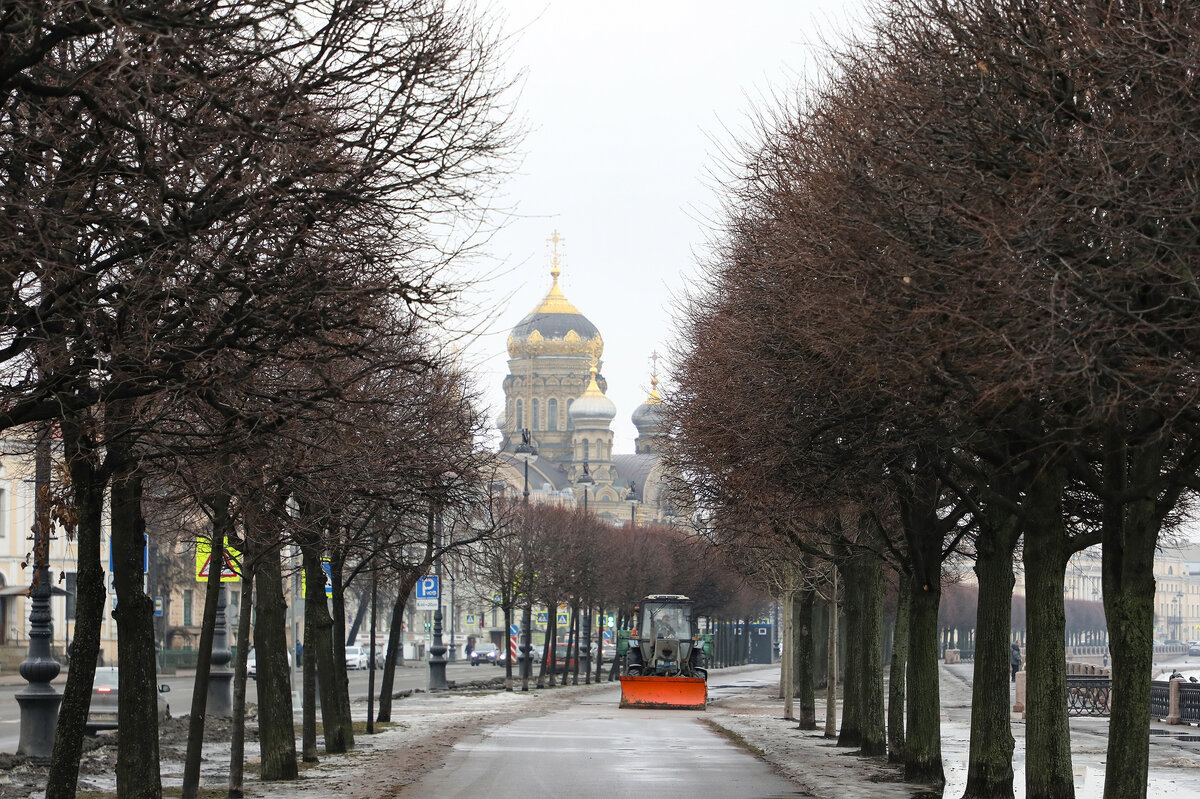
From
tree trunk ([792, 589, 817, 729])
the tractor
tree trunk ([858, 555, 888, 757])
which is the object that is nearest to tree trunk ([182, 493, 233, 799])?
tree trunk ([858, 555, 888, 757])

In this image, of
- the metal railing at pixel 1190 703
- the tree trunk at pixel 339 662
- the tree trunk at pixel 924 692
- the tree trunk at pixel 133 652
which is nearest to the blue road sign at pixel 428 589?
the tree trunk at pixel 339 662

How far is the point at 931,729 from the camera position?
833 inches

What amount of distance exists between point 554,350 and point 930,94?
181m

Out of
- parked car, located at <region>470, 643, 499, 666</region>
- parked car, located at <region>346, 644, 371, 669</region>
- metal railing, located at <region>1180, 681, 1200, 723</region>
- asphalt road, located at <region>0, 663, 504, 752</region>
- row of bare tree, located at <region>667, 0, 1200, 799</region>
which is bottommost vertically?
parked car, located at <region>470, 643, 499, 666</region>

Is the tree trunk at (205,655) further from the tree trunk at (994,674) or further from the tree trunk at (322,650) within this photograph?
the tree trunk at (994,674)

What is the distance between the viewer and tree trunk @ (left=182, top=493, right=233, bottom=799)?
52.6 ft

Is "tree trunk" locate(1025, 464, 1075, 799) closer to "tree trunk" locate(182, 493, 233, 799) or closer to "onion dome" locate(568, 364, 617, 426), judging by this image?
"tree trunk" locate(182, 493, 233, 799)

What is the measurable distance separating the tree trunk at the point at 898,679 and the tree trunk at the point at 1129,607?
27.1ft

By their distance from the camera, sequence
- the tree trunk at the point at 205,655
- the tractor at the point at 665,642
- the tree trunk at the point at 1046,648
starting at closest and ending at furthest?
the tree trunk at the point at 205,655 < the tree trunk at the point at 1046,648 < the tractor at the point at 665,642

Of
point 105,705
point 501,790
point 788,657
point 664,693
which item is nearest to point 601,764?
point 501,790

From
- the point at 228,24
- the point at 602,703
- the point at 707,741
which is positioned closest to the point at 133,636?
the point at 228,24

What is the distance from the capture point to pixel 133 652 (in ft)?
49.0

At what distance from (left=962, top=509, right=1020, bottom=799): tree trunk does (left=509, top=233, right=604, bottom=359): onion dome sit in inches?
6628

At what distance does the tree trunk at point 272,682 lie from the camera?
20.6 meters
